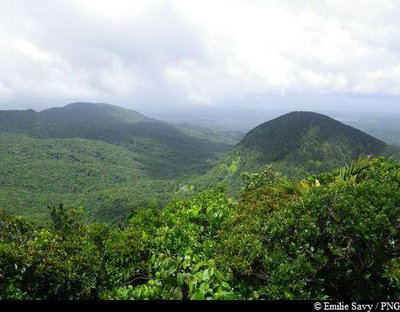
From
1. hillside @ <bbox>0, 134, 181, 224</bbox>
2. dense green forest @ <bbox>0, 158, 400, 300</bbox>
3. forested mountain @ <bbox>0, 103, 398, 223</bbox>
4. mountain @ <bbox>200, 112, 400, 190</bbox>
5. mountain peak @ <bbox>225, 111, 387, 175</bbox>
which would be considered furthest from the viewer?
mountain peak @ <bbox>225, 111, 387, 175</bbox>

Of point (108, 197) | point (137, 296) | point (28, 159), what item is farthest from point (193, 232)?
point (28, 159)

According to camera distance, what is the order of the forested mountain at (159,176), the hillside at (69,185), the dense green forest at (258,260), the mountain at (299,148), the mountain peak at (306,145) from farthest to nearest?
the mountain peak at (306,145), the mountain at (299,148), the forested mountain at (159,176), the hillside at (69,185), the dense green forest at (258,260)

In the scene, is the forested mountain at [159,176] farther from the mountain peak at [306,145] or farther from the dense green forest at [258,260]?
the dense green forest at [258,260]

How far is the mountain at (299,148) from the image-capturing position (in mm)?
119500

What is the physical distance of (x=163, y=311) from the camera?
4.36 meters

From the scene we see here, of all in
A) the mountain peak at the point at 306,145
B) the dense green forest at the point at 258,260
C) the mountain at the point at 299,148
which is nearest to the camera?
the dense green forest at the point at 258,260

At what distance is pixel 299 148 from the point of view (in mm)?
128500

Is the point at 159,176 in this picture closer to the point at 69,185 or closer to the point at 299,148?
the point at 69,185

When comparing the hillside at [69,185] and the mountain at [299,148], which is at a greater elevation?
the mountain at [299,148]

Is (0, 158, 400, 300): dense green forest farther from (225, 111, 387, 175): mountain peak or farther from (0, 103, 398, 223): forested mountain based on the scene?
(225, 111, 387, 175): mountain peak

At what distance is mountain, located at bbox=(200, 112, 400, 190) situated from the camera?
119500mm

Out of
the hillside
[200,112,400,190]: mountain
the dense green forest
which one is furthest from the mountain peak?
the dense green forest

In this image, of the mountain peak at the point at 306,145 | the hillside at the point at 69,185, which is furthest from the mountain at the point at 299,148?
the hillside at the point at 69,185

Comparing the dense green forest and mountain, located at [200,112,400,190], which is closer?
the dense green forest
